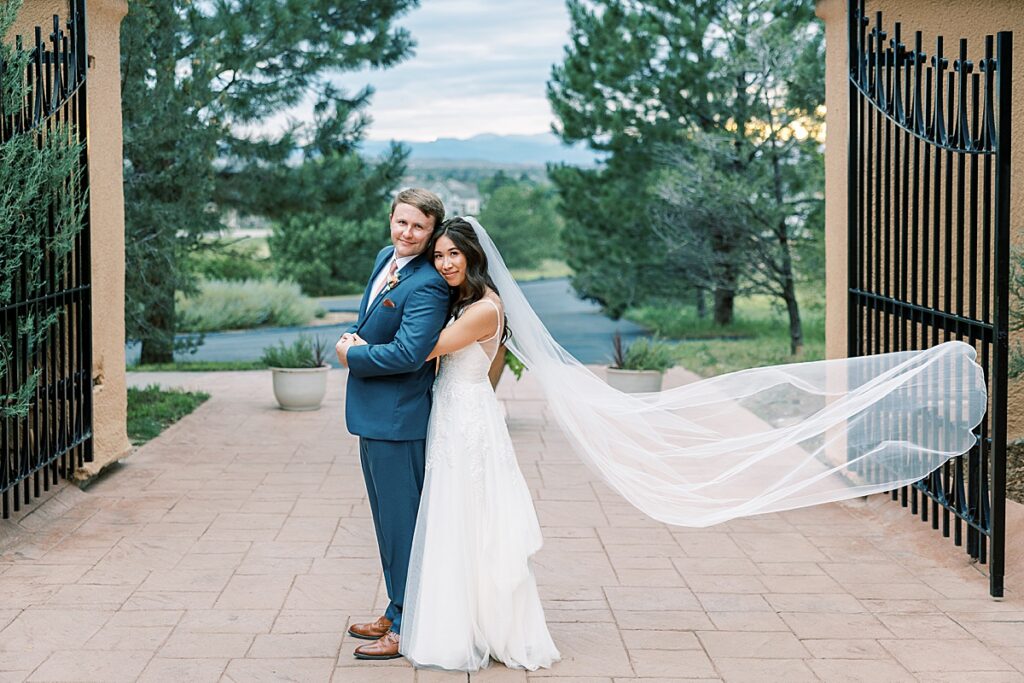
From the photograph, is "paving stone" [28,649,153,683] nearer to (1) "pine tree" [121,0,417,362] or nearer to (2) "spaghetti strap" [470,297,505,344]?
(2) "spaghetti strap" [470,297,505,344]

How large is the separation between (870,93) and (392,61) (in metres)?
10.5

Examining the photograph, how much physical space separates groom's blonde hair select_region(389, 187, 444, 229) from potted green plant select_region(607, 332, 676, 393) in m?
6.31

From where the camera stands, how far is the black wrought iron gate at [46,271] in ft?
19.9

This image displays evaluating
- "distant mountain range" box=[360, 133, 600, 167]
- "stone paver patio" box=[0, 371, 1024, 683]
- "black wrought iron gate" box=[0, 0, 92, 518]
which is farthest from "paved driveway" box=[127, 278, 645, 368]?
"distant mountain range" box=[360, 133, 600, 167]

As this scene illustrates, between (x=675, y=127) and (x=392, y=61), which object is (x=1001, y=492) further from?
(x=675, y=127)

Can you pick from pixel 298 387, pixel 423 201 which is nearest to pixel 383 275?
pixel 423 201

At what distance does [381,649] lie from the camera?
4.58m

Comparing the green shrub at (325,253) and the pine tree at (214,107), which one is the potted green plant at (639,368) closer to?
the pine tree at (214,107)

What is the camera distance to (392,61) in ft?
53.3

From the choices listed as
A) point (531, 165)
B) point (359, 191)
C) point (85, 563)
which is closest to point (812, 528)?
point (85, 563)

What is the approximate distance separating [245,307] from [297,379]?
1339 centimetres

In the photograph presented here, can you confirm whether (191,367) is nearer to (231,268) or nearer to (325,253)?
(231,268)

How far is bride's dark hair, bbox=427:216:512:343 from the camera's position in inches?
175

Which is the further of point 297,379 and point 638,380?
point 297,379
